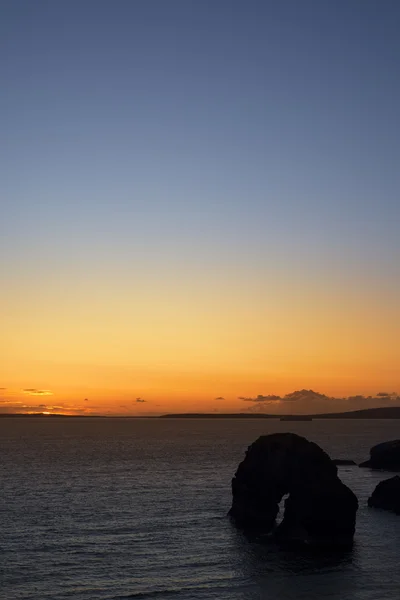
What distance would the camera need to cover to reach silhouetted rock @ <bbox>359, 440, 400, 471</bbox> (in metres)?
106

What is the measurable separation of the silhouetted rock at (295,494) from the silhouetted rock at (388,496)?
550 inches

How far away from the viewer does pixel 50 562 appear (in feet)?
145

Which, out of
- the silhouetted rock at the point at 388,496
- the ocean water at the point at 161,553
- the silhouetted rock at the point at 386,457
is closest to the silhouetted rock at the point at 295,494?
the ocean water at the point at 161,553

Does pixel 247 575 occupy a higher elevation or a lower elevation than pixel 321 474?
lower

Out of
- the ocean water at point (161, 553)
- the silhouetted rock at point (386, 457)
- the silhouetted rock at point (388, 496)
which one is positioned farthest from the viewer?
the silhouetted rock at point (386, 457)

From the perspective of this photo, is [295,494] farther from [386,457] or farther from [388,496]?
[386,457]

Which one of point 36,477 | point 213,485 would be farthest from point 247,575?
point 36,477

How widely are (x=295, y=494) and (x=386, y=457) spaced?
59406 mm

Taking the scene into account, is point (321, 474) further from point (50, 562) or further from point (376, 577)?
point (50, 562)

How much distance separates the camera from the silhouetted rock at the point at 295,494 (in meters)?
50.8

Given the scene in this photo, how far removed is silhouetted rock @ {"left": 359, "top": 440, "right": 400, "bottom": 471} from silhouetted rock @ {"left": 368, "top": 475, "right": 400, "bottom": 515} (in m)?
41.3

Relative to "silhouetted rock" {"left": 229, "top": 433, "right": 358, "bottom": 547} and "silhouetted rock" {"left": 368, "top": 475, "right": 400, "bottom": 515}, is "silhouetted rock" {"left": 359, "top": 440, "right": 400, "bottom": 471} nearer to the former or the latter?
"silhouetted rock" {"left": 368, "top": 475, "right": 400, "bottom": 515}

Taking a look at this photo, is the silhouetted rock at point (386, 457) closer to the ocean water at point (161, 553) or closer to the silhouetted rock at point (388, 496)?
the ocean water at point (161, 553)

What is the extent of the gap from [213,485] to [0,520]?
33.4 metres
